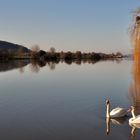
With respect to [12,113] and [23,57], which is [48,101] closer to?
Result: [12,113]

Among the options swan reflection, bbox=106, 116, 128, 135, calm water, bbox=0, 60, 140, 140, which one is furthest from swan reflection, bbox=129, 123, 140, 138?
swan reflection, bbox=106, 116, 128, 135

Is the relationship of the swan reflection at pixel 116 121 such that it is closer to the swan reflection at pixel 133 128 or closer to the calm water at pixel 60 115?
the calm water at pixel 60 115

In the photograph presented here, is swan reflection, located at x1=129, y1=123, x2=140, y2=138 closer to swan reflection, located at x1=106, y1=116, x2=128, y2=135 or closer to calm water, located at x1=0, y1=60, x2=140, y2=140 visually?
calm water, located at x1=0, y1=60, x2=140, y2=140

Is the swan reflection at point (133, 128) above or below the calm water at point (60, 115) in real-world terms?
below

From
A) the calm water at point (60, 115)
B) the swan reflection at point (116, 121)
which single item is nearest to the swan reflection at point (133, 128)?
the calm water at point (60, 115)

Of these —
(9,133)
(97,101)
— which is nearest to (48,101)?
(97,101)

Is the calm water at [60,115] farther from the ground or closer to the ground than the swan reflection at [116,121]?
farther from the ground

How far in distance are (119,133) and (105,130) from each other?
45cm

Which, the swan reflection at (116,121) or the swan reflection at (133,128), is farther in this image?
the swan reflection at (116,121)

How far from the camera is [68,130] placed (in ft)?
32.0

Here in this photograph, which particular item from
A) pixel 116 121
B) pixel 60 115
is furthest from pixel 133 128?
pixel 60 115

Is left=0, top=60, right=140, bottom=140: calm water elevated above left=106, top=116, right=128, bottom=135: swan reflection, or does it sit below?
above

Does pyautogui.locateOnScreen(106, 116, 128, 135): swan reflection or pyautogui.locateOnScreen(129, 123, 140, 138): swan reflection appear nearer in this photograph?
pyautogui.locateOnScreen(129, 123, 140, 138): swan reflection

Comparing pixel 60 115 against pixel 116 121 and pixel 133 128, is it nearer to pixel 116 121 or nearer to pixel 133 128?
pixel 116 121
